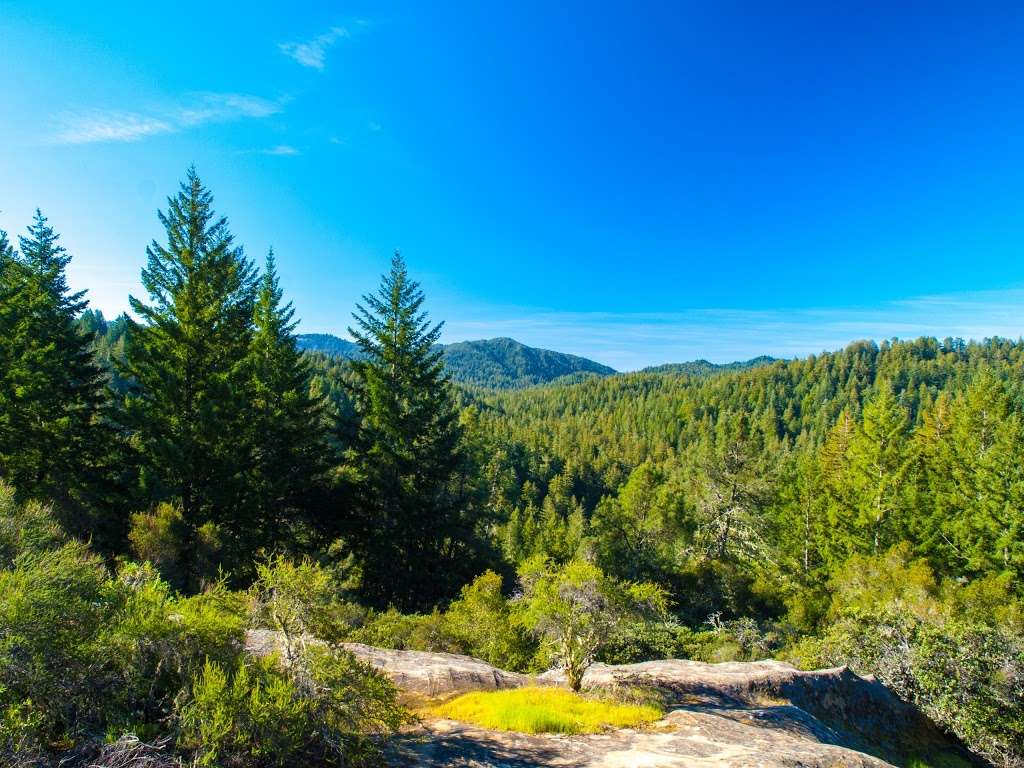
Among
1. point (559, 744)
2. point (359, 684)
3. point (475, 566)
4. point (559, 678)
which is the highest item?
point (359, 684)

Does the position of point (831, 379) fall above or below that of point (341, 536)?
above

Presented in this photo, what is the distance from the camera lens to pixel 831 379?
576 feet

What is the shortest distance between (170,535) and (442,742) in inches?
486

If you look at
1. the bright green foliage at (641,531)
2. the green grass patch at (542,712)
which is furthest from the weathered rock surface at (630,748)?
the bright green foliage at (641,531)

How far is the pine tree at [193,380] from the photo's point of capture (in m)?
17.3

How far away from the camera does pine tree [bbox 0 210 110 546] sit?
669 inches

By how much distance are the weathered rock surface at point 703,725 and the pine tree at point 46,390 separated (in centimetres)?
1357

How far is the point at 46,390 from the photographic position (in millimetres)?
17641

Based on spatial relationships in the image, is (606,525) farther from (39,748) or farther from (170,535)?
(39,748)

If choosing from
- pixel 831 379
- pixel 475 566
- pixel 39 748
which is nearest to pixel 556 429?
pixel 831 379

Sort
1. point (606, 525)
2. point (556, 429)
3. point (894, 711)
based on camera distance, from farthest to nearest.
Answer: point (556, 429)
point (606, 525)
point (894, 711)

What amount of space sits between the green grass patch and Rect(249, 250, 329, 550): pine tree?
45.0 feet

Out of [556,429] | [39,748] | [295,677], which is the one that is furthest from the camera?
[556,429]

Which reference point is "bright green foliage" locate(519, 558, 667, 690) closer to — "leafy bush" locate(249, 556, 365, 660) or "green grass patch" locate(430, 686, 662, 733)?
"green grass patch" locate(430, 686, 662, 733)
